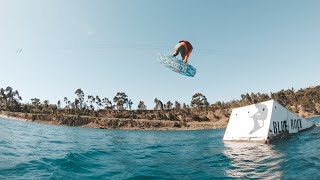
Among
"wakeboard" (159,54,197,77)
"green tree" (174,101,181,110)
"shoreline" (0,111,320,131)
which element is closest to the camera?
"wakeboard" (159,54,197,77)

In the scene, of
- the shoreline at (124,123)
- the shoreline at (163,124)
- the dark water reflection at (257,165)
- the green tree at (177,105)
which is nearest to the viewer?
the dark water reflection at (257,165)

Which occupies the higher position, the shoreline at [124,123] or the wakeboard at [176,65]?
the wakeboard at [176,65]

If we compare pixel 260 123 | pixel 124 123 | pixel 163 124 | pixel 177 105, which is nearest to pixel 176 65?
pixel 260 123

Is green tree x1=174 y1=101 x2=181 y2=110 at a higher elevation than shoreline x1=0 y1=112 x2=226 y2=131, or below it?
higher

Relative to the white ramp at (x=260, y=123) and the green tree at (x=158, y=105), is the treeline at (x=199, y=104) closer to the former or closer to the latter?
the green tree at (x=158, y=105)

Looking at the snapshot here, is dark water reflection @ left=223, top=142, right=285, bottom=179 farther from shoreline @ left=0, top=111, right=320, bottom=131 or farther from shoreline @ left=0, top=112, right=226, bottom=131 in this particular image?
shoreline @ left=0, top=111, right=320, bottom=131

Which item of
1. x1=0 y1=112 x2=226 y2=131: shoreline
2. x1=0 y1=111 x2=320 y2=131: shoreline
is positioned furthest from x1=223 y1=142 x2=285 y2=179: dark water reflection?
x1=0 y1=111 x2=320 y2=131: shoreline

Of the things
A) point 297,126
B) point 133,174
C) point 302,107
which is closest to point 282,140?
point 297,126

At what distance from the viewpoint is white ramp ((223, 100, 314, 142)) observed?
1286 inches

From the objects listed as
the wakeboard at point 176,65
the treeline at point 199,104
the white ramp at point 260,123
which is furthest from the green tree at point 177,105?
the wakeboard at point 176,65

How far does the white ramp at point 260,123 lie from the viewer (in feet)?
107

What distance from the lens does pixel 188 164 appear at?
22.2m

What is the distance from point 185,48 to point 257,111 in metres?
13.6

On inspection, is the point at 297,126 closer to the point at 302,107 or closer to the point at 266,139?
the point at 266,139
